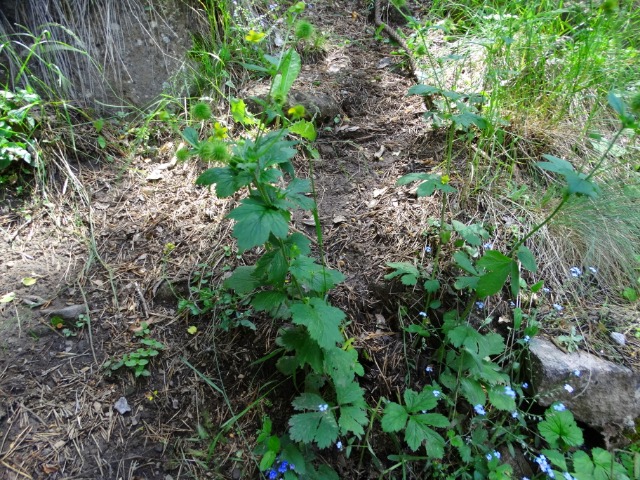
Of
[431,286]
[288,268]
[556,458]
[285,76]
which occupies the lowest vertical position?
[556,458]

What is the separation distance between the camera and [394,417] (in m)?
1.61

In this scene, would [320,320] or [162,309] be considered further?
[162,309]

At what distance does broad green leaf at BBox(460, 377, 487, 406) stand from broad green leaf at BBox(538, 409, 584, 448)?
0.95 feet

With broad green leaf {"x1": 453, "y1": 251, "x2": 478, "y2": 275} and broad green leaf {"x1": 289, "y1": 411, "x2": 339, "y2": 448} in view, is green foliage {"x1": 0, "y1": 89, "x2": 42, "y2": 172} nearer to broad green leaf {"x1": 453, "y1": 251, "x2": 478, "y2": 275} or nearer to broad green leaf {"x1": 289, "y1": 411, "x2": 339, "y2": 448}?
broad green leaf {"x1": 289, "y1": 411, "x2": 339, "y2": 448}

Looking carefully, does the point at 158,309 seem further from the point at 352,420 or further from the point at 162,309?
the point at 352,420

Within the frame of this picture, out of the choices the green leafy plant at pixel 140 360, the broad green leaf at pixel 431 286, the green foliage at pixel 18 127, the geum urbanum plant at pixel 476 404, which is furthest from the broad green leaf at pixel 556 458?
the green foliage at pixel 18 127

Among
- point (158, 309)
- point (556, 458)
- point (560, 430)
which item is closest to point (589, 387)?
point (560, 430)

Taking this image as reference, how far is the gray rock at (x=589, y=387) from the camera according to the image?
6.10 feet

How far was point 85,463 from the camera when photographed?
150cm

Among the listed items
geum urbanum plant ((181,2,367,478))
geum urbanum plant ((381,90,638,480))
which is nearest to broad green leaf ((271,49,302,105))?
geum urbanum plant ((181,2,367,478))

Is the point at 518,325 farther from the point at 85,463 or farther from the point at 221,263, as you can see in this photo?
the point at 85,463

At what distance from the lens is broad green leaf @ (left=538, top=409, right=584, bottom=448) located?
1729 mm

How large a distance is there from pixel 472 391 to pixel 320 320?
2.65 ft

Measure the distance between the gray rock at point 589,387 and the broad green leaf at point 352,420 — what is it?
87 centimetres
